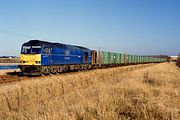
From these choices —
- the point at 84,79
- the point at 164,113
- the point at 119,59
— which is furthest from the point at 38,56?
the point at 119,59

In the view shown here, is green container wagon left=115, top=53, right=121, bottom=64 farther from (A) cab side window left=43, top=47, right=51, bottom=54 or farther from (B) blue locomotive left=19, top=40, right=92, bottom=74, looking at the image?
(A) cab side window left=43, top=47, right=51, bottom=54

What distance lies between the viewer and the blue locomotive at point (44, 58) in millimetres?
23891

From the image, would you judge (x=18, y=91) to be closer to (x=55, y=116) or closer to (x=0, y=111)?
(x=0, y=111)

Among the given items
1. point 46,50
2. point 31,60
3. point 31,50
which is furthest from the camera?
point 46,50

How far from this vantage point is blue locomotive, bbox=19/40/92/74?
941 inches

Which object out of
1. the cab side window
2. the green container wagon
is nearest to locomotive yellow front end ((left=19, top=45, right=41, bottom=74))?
the cab side window

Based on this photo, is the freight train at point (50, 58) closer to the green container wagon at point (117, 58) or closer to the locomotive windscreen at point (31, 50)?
the locomotive windscreen at point (31, 50)

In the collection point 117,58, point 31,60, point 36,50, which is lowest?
point 31,60

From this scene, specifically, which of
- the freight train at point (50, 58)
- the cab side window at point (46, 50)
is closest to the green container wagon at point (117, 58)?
the freight train at point (50, 58)

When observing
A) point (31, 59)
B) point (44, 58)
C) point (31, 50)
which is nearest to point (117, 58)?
point (44, 58)

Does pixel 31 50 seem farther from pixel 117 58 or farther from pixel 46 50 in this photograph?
pixel 117 58

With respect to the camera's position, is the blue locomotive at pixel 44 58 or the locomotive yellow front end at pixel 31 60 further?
the blue locomotive at pixel 44 58

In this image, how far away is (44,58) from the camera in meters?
24.9

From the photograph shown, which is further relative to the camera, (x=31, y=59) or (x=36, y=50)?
(x=36, y=50)
